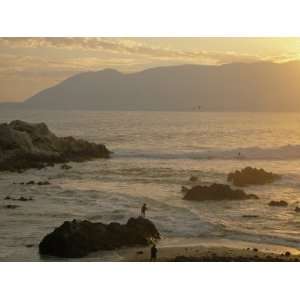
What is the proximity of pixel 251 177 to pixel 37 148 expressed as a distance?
289cm

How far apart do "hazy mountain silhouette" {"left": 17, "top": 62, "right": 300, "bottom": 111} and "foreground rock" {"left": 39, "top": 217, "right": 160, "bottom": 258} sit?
1398 millimetres

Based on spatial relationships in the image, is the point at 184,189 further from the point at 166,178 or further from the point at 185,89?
the point at 185,89

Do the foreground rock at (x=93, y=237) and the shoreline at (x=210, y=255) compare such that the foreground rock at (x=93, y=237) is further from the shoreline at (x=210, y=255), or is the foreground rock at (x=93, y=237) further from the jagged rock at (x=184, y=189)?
the jagged rock at (x=184, y=189)

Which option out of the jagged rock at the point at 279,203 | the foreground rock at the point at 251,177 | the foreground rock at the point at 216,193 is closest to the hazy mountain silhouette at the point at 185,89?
the foreground rock at the point at 251,177

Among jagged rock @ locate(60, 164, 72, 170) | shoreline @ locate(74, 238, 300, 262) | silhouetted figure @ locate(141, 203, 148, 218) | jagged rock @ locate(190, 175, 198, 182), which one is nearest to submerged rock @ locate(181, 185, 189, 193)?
jagged rock @ locate(190, 175, 198, 182)

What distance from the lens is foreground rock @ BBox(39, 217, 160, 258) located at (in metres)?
7.00

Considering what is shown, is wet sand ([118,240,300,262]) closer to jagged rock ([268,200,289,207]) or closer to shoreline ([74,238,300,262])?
shoreline ([74,238,300,262])

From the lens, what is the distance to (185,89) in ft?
24.7

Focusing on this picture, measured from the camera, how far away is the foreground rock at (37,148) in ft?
25.0

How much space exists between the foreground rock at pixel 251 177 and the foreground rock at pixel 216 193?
0.41ft

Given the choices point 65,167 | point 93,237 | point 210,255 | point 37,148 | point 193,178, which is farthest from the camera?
point 37,148

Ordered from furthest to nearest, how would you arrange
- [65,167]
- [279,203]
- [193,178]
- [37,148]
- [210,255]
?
[37,148], [65,167], [193,178], [279,203], [210,255]

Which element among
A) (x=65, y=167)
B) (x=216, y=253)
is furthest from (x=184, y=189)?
(x=65, y=167)

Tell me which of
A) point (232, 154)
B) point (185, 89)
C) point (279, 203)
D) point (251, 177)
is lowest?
point (279, 203)
